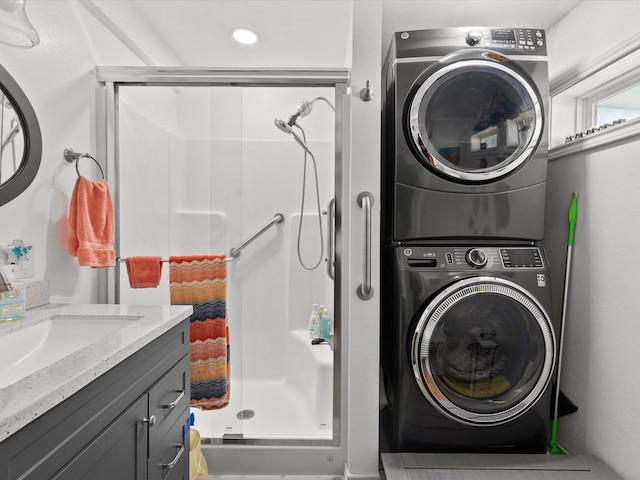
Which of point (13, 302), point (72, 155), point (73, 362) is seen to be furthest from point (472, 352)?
point (72, 155)

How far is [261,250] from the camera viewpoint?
1976 millimetres

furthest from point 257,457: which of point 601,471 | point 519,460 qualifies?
point 601,471

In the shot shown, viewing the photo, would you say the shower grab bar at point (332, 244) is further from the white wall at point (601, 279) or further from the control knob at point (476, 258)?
the white wall at point (601, 279)

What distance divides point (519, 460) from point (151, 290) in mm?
1826

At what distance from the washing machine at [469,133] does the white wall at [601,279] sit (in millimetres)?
215

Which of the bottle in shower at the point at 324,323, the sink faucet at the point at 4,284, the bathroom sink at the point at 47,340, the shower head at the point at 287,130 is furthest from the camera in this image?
the bottle in shower at the point at 324,323

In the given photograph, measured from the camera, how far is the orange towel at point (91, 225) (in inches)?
56.3

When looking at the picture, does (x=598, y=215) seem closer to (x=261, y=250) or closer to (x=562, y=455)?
(x=562, y=455)

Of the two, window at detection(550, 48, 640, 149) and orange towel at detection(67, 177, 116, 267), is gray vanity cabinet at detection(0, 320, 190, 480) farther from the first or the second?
window at detection(550, 48, 640, 149)

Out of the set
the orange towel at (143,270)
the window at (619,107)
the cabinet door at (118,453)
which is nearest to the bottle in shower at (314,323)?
the orange towel at (143,270)

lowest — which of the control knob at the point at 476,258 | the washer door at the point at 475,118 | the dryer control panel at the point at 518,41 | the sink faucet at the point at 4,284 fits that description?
the sink faucet at the point at 4,284

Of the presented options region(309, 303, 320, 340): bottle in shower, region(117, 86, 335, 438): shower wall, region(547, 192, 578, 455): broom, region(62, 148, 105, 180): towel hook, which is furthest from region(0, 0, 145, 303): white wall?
region(547, 192, 578, 455): broom

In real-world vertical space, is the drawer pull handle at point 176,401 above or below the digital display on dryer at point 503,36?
below

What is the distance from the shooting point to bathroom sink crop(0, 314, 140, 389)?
0.96 meters
